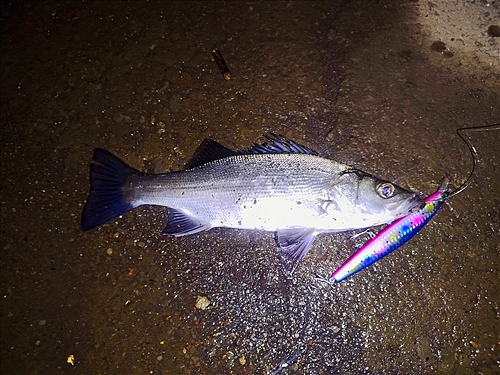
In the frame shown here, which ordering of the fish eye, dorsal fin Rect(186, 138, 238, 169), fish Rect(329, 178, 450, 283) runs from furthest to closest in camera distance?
dorsal fin Rect(186, 138, 238, 169) → fish Rect(329, 178, 450, 283) → the fish eye

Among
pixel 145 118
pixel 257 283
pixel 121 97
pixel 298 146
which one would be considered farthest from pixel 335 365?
pixel 121 97

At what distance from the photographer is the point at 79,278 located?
11.4 feet

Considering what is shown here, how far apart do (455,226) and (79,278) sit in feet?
10.8

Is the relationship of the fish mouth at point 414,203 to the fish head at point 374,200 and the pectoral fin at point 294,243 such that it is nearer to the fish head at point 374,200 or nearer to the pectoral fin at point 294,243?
the fish head at point 374,200

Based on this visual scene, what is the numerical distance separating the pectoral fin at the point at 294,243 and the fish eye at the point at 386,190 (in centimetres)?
59

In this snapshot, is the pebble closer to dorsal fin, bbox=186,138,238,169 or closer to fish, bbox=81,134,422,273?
fish, bbox=81,134,422,273

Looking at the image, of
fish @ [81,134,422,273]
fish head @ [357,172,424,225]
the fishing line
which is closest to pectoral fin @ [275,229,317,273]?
fish @ [81,134,422,273]

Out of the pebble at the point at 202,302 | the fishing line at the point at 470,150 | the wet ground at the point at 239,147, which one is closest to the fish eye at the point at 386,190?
the wet ground at the point at 239,147

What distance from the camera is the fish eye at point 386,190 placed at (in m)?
2.83

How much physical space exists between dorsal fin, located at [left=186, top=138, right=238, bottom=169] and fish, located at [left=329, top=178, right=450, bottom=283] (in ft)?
4.36

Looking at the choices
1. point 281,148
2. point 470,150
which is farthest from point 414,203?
point 281,148

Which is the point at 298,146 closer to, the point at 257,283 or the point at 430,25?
the point at 257,283

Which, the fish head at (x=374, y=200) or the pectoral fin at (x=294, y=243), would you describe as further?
the pectoral fin at (x=294, y=243)

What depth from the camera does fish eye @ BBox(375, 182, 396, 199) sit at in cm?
283
